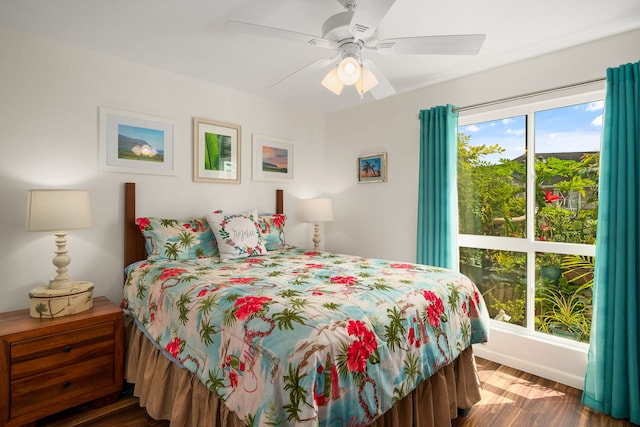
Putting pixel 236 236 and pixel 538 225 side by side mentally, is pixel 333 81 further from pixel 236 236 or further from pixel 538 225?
pixel 538 225

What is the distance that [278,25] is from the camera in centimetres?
220

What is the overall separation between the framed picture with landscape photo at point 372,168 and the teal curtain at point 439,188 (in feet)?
1.78

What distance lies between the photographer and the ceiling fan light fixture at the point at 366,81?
6.65 ft

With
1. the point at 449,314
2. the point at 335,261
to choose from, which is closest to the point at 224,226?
the point at 335,261

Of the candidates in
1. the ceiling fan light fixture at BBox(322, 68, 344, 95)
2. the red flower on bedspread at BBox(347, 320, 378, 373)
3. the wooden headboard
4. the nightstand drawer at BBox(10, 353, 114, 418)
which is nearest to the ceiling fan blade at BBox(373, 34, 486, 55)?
the ceiling fan light fixture at BBox(322, 68, 344, 95)

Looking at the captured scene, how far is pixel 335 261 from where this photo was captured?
2.59 m

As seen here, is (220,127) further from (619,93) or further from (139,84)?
(619,93)

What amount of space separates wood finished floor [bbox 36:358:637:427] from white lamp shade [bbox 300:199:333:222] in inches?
82.8

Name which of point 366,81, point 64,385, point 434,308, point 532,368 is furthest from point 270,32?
point 532,368

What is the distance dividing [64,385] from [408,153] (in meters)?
3.22

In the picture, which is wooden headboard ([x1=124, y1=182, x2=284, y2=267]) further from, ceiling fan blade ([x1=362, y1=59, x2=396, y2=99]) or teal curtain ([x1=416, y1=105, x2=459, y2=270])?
teal curtain ([x1=416, y1=105, x2=459, y2=270])

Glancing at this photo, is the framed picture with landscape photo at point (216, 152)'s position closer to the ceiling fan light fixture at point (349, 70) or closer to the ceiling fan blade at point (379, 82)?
the ceiling fan blade at point (379, 82)

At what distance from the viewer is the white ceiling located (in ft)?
6.50

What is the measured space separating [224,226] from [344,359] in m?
1.85
